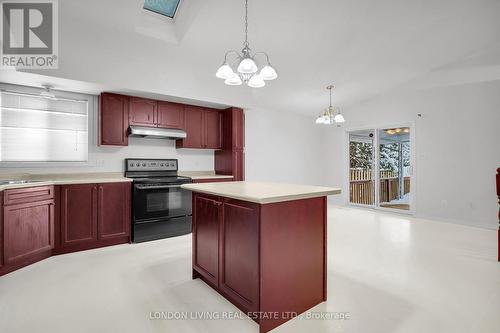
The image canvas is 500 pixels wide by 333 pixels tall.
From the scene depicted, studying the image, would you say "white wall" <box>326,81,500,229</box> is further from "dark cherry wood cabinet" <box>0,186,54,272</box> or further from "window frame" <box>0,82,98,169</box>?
"dark cherry wood cabinet" <box>0,186,54,272</box>

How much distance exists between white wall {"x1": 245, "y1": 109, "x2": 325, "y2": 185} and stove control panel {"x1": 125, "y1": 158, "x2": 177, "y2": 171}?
177 centimetres

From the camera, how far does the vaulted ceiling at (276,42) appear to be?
3.00 metres

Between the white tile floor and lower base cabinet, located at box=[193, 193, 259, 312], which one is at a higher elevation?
lower base cabinet, located at box=[193, 193, 259, 312]

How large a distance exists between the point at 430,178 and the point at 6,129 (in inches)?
280

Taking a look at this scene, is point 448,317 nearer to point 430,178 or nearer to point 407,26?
point 407,26

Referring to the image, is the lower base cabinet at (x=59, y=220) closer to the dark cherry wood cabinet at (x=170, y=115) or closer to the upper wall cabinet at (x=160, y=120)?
the upper wall cabinet at (x=160, y=120)

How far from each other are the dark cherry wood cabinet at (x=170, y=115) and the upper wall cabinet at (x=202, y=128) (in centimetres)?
10

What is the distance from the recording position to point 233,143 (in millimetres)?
4676

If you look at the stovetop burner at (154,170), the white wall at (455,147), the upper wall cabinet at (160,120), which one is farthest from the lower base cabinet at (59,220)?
the white wall at (455,147)

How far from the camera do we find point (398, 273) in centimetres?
254

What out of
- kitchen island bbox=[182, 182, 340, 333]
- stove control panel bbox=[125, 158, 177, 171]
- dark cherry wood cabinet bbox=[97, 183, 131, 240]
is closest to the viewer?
kitchen island bbox=[182, 182, 340, 333]

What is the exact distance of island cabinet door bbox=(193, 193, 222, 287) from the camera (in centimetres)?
210

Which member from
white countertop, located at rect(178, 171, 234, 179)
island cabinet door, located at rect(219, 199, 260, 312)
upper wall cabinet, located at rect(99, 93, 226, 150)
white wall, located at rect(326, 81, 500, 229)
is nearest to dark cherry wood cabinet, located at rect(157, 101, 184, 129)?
upper wall cabinet, located at rect(99, 93, 226, 150)

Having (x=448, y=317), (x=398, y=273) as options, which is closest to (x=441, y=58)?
(x=398, y=273)
